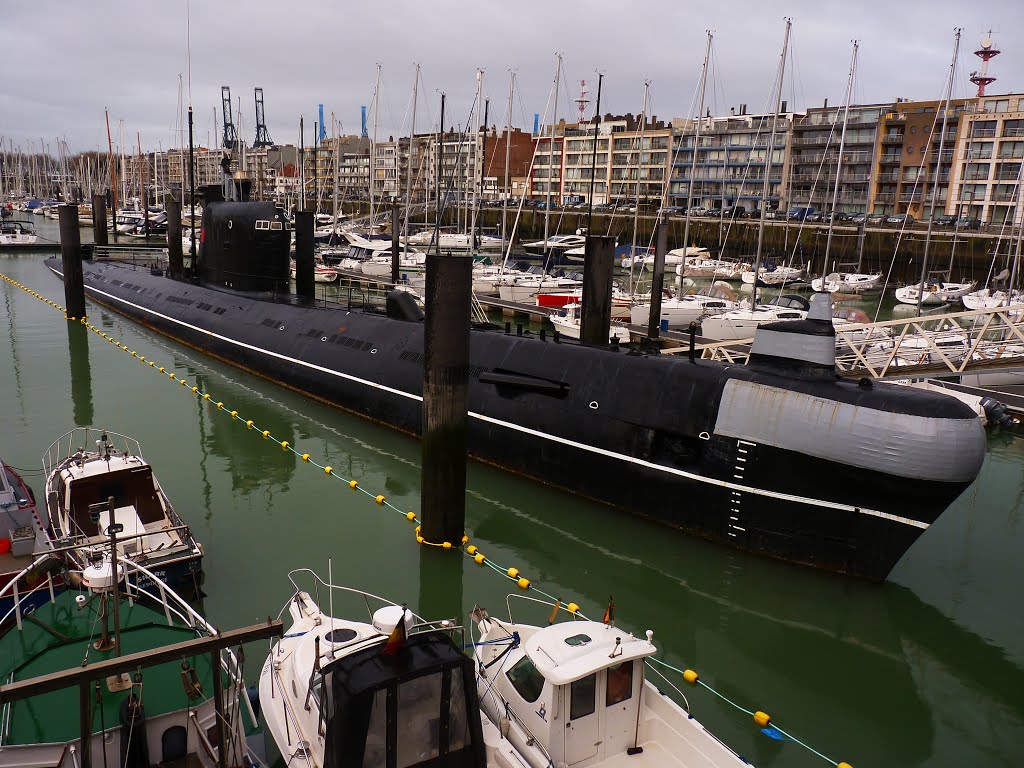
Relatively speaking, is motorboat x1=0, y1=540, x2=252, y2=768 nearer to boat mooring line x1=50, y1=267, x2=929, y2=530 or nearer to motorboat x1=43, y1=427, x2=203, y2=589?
motorboat x1=43, y1=427, x2=203, y2=589

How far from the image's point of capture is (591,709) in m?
7.68

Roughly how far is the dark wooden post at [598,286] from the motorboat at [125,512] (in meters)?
11.8

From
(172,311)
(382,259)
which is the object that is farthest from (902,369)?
(382,259)

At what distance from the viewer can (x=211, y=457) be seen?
1917cm

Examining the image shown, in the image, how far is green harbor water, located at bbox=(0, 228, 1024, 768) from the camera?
10.1 m

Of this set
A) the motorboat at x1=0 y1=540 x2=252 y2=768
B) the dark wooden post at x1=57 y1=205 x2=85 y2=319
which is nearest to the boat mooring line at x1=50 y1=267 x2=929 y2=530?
the motorboat at x1=0 y1=540 x2=252 y2=768

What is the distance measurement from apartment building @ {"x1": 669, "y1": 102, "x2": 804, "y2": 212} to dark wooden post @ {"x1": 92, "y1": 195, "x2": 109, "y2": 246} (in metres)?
61.4

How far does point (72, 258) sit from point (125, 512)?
1054 inches

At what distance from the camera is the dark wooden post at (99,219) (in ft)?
219

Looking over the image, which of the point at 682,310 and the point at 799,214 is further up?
the point at 799,214

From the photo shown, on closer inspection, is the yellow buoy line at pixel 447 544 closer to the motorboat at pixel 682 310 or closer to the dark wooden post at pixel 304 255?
the dark wooden post at pixel 304 255

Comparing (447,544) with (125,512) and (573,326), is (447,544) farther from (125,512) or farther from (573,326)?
(573,326)

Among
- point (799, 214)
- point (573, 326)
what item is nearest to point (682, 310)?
point (573, 326)

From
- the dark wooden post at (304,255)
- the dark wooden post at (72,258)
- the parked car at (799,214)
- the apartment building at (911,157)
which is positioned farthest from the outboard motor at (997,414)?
the apartment building at (911,157)
